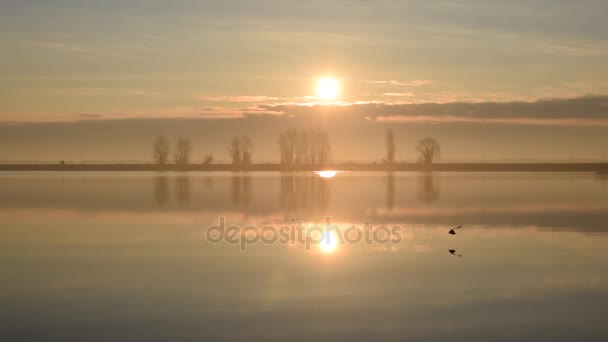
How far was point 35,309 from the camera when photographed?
10578 millimetres

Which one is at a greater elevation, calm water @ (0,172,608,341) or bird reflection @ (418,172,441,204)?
bird reflection @ (418,172,441,204)

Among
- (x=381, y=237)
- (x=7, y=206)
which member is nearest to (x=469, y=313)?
(x=381, y=237)

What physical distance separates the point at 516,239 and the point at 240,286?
32.5 ft

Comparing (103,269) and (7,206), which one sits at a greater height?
(7,206)

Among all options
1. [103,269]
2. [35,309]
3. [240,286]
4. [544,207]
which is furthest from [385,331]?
[544,207]

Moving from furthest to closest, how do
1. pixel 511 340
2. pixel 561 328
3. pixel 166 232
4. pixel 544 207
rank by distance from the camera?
pixel 544 207, pixel 166 232, pixel 561 328, pixel 511 340

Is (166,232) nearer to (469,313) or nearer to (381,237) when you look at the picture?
(381,237)

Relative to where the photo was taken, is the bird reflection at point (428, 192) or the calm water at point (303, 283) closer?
the calm water at point (303, 283)

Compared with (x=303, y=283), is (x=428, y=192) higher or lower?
higher

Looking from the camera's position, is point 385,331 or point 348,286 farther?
point 348,286

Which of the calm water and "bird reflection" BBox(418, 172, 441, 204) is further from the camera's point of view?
"bird reflection" BBox(418, 172, 441, 204)

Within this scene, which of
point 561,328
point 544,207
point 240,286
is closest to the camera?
point 561,328

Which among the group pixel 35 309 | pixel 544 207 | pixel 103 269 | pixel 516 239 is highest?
pixel 544 207

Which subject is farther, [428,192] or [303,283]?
[428,192]
